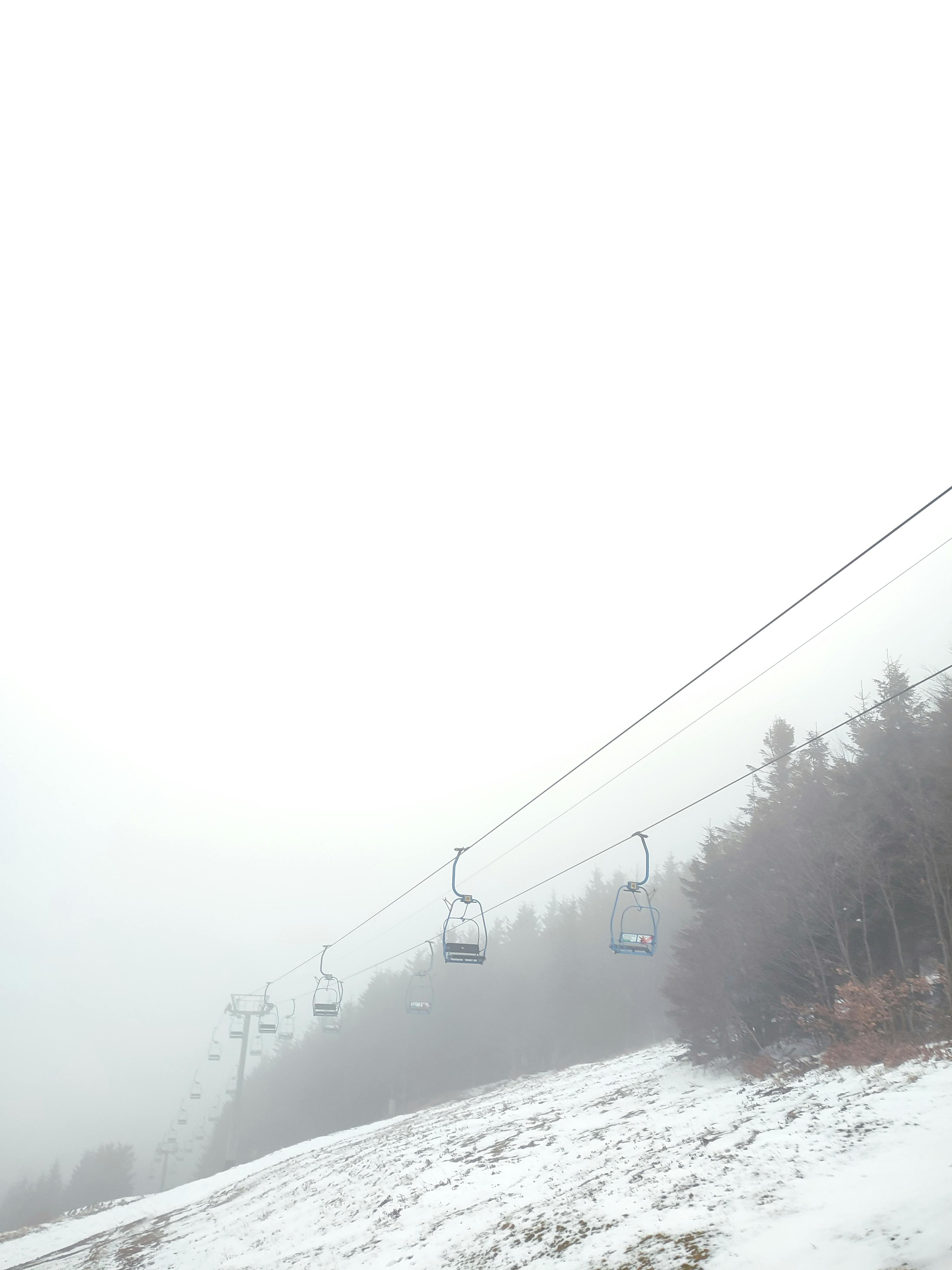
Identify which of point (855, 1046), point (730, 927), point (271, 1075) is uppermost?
point (730, 927)

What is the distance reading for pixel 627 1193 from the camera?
13.5m

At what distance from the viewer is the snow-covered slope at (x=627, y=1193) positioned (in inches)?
374

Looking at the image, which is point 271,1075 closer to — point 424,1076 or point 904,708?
point 424,1076

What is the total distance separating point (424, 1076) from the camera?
260ft

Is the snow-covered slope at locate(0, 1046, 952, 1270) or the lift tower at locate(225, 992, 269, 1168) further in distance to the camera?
the lift tower at locate(225, 992, 269, 1168)

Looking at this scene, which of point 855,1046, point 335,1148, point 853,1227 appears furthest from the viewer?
point 335,1148

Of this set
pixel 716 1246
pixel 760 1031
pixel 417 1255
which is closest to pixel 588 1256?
pixel 716 1246

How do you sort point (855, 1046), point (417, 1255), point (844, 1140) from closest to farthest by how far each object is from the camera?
point (844, 1140), point (417, 1255), point (855, 1046)

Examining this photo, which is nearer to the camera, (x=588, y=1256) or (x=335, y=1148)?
(x=588, y=1256)

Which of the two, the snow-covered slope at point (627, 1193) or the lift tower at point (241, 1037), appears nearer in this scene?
the snow-covered slope at point (627, 1193)

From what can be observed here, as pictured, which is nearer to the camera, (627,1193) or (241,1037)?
(627,1193)

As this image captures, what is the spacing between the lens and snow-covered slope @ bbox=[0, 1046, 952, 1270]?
31.1 feet

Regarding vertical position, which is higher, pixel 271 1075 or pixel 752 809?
pixel 752 809

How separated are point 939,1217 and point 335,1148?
1387 inches
